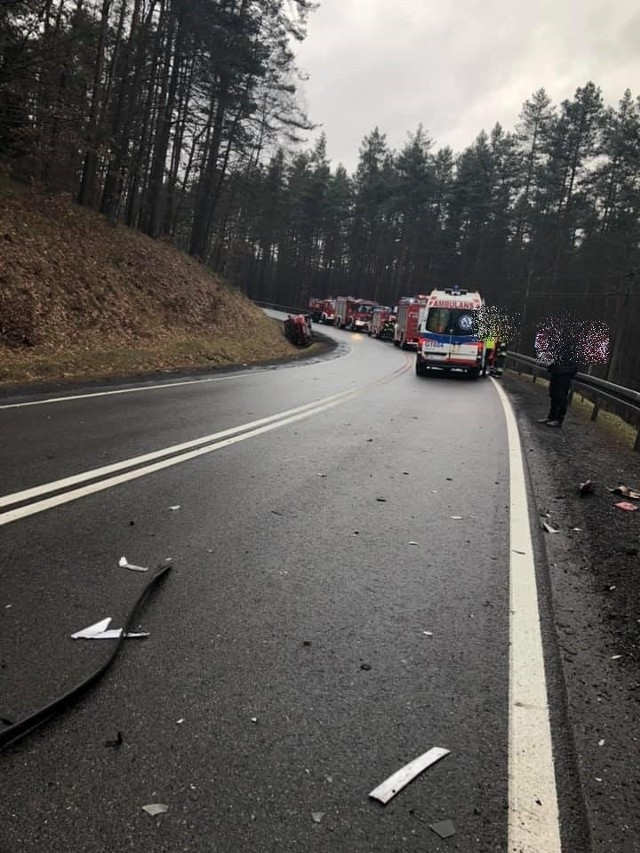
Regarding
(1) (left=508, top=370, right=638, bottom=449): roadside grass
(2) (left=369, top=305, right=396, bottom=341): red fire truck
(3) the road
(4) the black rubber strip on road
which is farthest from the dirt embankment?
(2) (left=369, top=305, right=396, bottom=341): red fire truck

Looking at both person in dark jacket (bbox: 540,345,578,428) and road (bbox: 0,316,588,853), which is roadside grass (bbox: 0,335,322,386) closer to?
road (bbox: 0,316,588,853)

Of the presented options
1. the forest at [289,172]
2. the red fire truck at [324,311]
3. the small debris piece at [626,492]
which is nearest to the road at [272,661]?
the small debris piece at [626,492]

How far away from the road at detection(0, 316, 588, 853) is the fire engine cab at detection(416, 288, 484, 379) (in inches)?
553

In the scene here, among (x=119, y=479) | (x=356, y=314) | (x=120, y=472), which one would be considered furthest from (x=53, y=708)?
(x=356, y=314)

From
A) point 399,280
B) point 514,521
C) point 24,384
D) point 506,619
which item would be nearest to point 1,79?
point 24,384

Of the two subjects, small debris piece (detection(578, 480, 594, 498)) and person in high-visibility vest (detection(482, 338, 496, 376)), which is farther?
person in high-visibility vest (detection(482, 338, 496, 376))

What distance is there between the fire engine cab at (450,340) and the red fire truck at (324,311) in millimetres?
35375

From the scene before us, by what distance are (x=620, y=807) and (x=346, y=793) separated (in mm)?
1044

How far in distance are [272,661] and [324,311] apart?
57.0 m

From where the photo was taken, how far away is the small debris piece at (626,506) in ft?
21.3

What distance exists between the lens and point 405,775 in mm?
2316

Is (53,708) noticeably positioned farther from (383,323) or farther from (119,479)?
(383,323)

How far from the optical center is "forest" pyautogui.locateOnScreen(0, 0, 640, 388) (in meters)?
21.6

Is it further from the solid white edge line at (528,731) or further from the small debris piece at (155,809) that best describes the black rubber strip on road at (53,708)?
the solid white edge line at (528,731)
